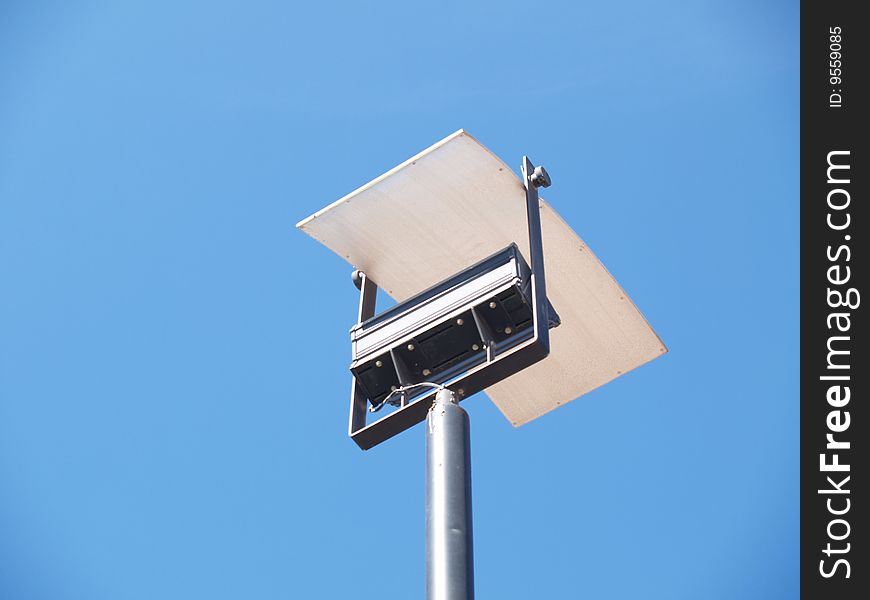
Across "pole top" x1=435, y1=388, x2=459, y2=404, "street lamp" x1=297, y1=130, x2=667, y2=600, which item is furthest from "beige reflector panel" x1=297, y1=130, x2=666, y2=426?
"pole top" x1=435, y1=388, x2=459, y2=404

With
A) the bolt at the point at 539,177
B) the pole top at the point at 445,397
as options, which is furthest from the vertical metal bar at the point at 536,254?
the pole top at the point at 445,397

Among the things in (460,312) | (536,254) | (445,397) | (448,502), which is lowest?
(448,502)

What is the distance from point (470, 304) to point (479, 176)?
1.21m

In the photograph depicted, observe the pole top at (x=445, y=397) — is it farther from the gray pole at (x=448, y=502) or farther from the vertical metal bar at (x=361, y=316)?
the vertical metal bar at (x=361, y=316)

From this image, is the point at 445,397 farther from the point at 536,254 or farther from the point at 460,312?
the point at 536,254

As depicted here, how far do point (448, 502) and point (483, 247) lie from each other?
3.10m

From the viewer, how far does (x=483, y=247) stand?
1080 cm

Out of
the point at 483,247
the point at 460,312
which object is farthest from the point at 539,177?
the point at 460,312

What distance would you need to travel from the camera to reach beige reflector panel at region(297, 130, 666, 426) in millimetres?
10250

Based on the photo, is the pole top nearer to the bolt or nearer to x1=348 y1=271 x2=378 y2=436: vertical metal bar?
x1=348 y1=271 x2=378 y2=436: vertical metal bar

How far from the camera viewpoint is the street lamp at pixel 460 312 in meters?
8.64

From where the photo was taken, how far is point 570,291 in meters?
11.0

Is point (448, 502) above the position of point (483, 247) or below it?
below
